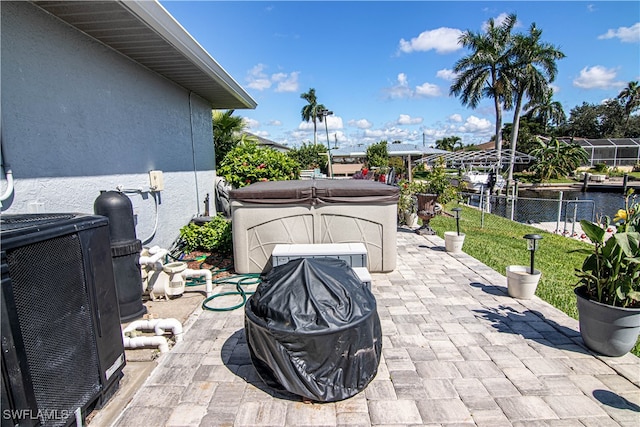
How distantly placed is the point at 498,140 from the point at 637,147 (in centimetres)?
2347

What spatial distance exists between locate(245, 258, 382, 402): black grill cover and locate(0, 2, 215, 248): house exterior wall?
2.70 m

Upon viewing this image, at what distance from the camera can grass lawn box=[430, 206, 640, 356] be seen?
4.53 m

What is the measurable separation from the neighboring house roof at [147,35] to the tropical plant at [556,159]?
3213cm

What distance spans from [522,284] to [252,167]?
240 inches

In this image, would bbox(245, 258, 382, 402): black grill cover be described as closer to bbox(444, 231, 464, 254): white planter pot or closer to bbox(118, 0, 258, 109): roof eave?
bbox(118, 0, 258, 109): roof eave

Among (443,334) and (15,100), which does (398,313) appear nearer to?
(443,334)

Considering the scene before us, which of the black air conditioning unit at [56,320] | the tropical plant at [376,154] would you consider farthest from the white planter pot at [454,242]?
the tropical plant at [376,154]

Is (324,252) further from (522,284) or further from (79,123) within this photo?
(79,123)

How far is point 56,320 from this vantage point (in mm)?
1900

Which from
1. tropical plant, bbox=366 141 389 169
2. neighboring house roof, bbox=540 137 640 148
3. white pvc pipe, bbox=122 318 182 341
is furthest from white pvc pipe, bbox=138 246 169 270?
neighboring house roof, bbox=540 137 640 148

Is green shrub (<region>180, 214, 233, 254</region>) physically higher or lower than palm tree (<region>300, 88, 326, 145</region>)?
lower

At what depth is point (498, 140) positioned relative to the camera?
2592cm

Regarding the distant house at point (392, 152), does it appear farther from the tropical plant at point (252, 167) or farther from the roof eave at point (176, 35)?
the roof eave at point (176, 35)

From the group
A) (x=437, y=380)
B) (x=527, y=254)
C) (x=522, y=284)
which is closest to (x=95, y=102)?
(x=437, y=380)
